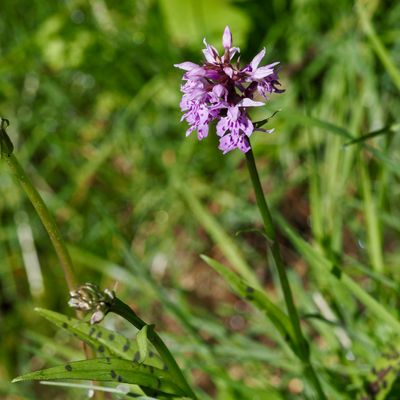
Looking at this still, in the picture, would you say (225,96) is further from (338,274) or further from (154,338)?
(338,274)

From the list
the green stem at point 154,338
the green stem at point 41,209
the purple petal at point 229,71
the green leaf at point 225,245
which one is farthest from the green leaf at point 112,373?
the green leaf at point 225,245

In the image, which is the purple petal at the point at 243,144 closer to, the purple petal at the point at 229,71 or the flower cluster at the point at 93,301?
the purple petal at the point at 229,71

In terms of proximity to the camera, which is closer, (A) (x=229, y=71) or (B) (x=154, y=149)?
A: (A) (x=229, y=71)

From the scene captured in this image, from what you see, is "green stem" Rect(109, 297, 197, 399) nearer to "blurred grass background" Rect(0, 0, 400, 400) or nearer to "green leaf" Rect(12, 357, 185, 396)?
"green leaf" Rect(12, 357, 185, 396)

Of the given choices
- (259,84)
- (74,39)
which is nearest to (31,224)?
(74,39)

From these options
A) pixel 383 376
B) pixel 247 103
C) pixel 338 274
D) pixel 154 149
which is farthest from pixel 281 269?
pixel 154 149

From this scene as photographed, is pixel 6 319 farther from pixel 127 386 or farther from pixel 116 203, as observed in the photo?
pixel 127 386
